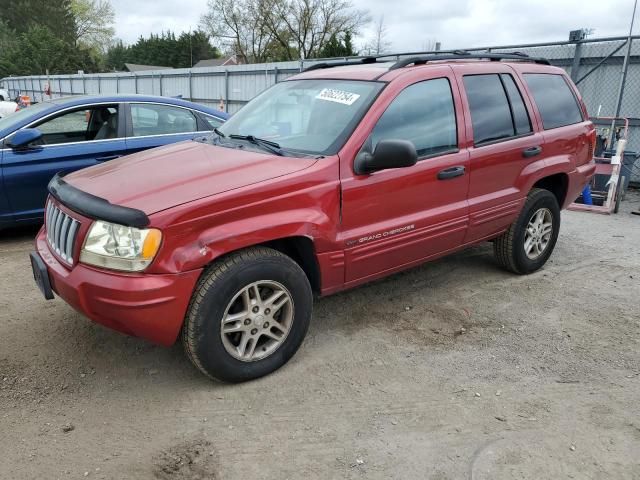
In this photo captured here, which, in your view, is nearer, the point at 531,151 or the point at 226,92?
the point at 531,151

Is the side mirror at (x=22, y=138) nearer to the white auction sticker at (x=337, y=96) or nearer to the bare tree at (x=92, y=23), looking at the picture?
the white auction sticker at (x=337, y=96)

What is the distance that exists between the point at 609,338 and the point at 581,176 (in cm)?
198

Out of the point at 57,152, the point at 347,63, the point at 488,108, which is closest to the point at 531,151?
the point at 488,108

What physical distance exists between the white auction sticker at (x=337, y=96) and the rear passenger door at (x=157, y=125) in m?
2.99

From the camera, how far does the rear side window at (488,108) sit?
4.12m

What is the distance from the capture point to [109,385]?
10.5ft

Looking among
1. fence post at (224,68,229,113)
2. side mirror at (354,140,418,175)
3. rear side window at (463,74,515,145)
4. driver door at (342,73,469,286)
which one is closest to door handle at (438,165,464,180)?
driver door at (342,73,469,286)

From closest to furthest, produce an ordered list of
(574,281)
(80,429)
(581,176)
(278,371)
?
(80,429) → (278,371) → (574,281) → (581,176)

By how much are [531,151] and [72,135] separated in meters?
4.82

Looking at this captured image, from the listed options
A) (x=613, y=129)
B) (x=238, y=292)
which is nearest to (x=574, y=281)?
(x=238, y=292)

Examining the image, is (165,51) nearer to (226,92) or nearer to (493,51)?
(226,92)

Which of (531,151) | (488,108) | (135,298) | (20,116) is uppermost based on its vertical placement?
(488,108)

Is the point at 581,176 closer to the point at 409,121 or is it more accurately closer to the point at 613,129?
the point at 409,121

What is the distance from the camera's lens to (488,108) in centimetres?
426
